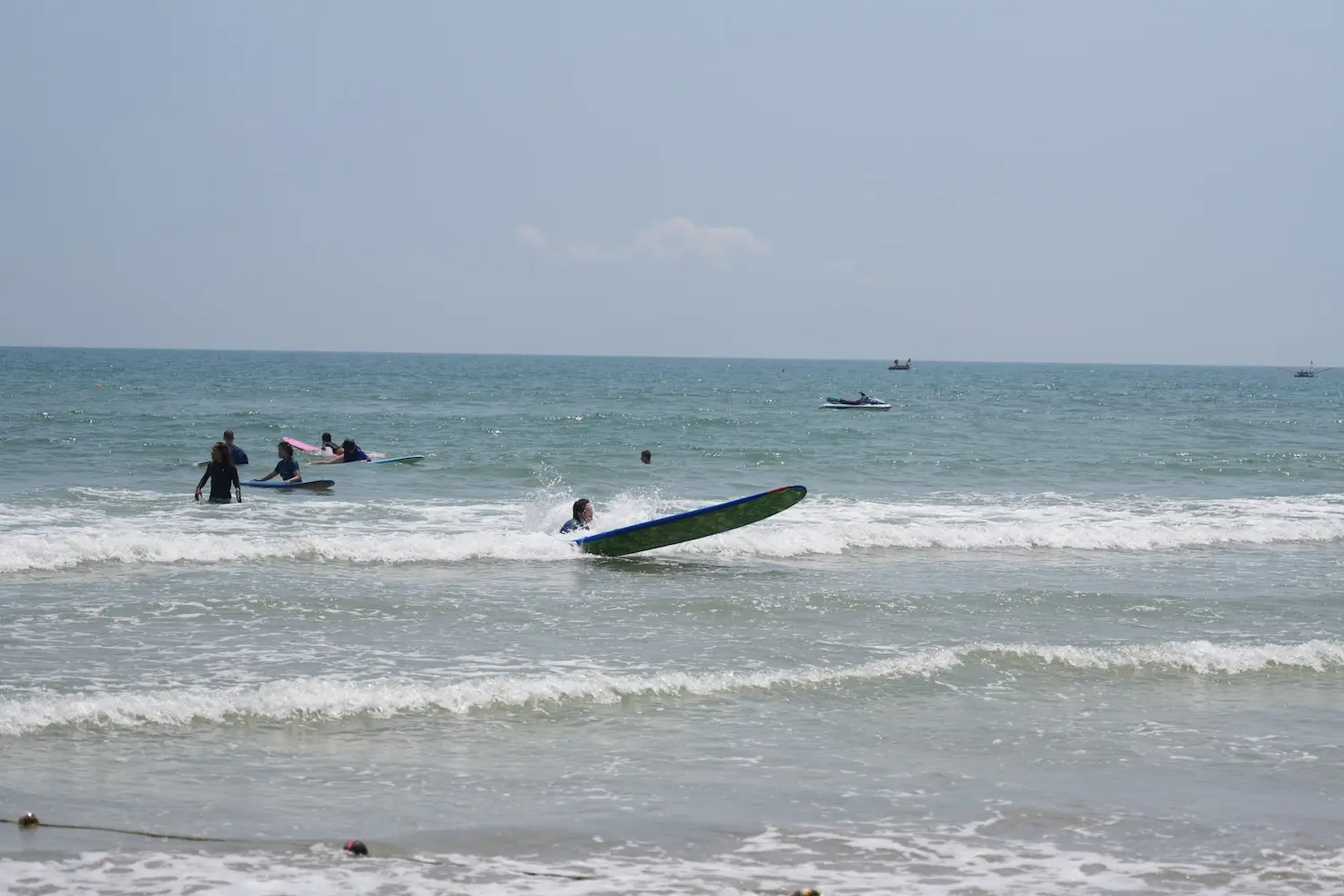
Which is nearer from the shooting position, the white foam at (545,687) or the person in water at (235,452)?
the white foam at (545,687)

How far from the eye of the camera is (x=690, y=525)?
59.0ft

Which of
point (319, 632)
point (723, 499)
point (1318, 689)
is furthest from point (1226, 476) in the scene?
point (319, 632)

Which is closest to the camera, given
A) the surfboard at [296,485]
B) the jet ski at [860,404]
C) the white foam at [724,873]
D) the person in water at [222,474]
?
the white foam at [724,873]

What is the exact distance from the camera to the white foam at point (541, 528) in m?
17.1

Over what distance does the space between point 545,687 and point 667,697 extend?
3.18 feet

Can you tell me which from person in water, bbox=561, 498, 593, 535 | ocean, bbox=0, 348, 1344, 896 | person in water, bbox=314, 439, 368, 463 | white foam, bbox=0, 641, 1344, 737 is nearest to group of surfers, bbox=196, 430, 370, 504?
ocean, bbox=0, 348, 1344, 896

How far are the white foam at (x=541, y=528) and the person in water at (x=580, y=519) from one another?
0.39 metres

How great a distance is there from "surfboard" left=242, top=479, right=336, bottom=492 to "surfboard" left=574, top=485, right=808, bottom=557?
879 centimetres

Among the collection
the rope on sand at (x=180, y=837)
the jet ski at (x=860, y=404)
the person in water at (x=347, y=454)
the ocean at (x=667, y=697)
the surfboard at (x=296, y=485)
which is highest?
the jet ski at (x=860, y=404)

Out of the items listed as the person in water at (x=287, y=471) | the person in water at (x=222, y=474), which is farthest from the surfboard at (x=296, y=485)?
the person in water at (x=222, y=474)

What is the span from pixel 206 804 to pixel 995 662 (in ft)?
22.5

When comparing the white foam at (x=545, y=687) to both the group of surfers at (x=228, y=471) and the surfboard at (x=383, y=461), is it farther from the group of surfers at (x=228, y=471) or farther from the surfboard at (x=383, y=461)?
the surfboard at (x=383, y=461)

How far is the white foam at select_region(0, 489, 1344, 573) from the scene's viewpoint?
1706 cm

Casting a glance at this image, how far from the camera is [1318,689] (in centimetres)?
1067
